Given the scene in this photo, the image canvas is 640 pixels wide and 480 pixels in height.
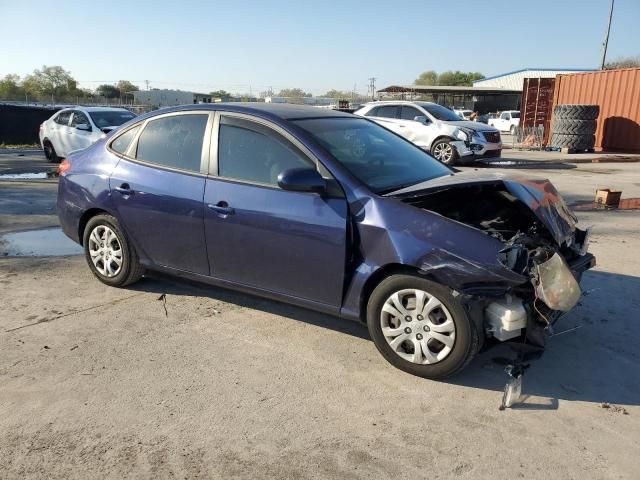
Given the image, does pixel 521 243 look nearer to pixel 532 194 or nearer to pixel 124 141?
pixel 532 194

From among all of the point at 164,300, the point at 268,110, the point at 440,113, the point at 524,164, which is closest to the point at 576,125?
the point at 524,164

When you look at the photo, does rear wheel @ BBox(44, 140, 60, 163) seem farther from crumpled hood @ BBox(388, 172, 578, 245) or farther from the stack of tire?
the stack of tire

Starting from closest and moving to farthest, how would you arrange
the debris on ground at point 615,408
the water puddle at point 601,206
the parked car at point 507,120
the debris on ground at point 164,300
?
1. the debris on ground at point 615,408
2. the debris on ground at point 164,300
3. the water puddle at point 601,206
4. the parked car at point 507,120

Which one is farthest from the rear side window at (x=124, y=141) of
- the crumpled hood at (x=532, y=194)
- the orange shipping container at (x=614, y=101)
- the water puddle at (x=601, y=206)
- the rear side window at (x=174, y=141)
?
the orange shipping container at (x=614, y=101)

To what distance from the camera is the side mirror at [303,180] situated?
11.7 feet

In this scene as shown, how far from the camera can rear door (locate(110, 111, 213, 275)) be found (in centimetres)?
426

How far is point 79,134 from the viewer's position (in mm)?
13758

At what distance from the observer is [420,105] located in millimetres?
15414

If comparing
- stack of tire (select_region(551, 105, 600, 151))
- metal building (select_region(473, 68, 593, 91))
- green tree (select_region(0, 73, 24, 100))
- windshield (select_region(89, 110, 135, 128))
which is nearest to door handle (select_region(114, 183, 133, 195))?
windshield (select_region(89, 110, 135, 128))

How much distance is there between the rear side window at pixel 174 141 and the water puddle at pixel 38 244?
7.09 ft

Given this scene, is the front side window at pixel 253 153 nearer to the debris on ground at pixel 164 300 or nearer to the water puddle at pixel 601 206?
the debris on ground at pixel 164 300

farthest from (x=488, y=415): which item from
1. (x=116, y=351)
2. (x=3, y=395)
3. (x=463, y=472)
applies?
(x=3, y=395)

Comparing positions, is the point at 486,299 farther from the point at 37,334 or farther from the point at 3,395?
the point at 37,334

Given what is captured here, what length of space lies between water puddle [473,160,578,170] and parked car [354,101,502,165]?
17.9 inches
